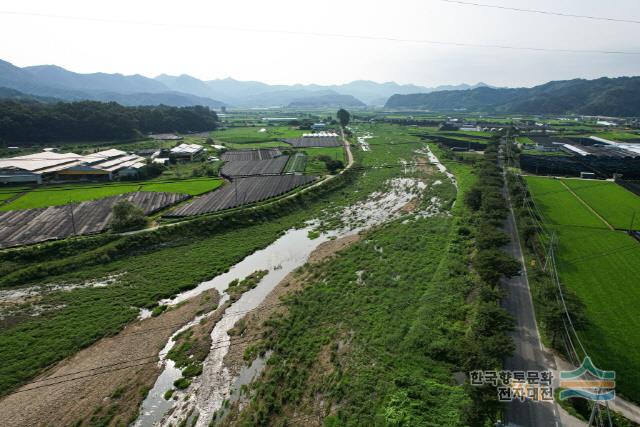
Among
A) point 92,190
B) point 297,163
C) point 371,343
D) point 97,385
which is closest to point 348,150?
point 297,163

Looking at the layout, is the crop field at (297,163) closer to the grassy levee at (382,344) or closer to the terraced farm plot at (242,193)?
the terraced farm plot at (242,193)

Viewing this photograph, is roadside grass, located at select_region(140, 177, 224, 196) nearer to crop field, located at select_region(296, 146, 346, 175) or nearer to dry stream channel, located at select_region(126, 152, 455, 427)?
crop field, located at select_region(296, 146, 346, 175)

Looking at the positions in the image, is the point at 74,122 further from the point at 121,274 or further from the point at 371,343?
the point at 371,343

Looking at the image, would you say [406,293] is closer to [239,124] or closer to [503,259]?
[503,259]

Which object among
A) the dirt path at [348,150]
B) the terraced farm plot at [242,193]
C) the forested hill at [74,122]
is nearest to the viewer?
the terraced farm plot at [242,193]

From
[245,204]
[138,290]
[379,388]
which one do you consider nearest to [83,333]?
[138,290]

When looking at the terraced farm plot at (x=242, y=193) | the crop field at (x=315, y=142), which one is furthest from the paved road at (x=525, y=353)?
the crop field at (x=315, y=142)
